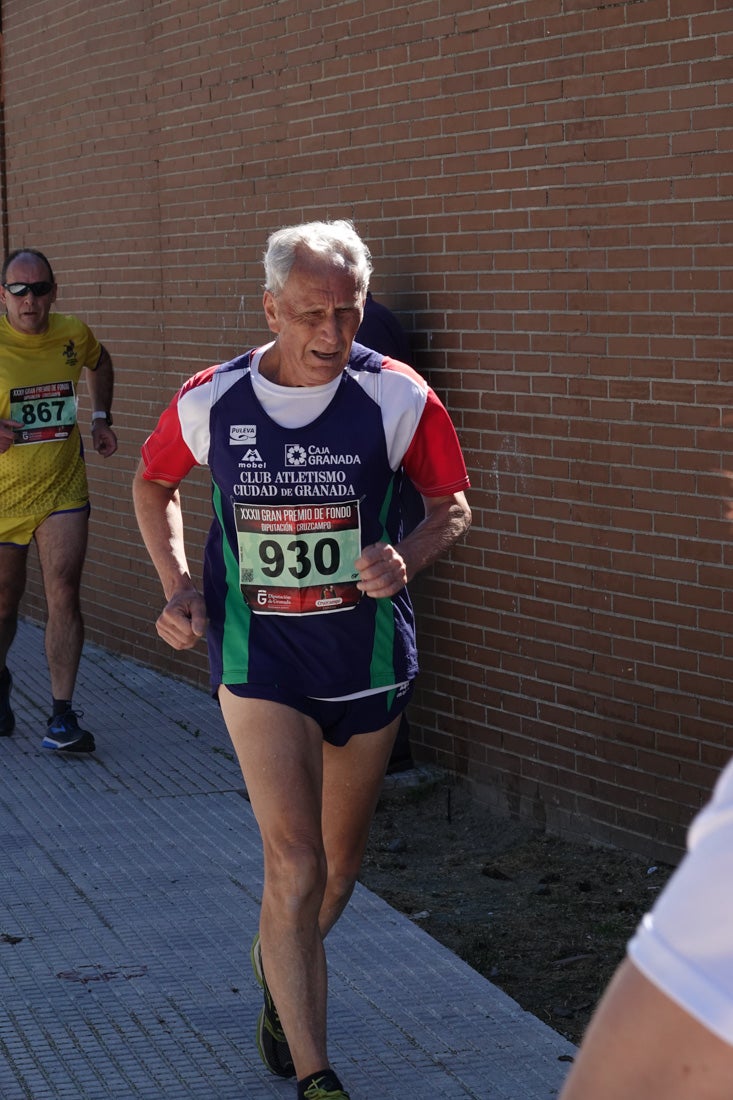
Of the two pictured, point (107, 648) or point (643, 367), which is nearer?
point (643, 367)

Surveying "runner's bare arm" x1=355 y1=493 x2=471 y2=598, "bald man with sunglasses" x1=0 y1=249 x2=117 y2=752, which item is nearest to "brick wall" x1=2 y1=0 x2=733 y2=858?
"bald man with sunglasses" x1=0 y1=249 x2=117 y2=752

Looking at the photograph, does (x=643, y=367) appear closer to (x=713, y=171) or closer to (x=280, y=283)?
(x=713, y=171)

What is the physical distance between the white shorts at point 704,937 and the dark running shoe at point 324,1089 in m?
2.66

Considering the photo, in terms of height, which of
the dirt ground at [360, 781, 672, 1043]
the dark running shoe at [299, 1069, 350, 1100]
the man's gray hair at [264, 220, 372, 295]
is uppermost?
the man's gray hair at [264, 220, 372, 295]

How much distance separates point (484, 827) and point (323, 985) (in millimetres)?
2847

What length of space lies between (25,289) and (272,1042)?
4576mm

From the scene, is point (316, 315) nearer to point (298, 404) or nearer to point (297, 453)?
point (298, 404)

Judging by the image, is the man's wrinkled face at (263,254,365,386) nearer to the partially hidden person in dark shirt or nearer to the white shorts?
the partially hidden person in dark shirt

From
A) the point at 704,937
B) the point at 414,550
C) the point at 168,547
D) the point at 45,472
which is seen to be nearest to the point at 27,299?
the point at 45,472

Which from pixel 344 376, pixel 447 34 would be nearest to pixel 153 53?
pixel 447 34

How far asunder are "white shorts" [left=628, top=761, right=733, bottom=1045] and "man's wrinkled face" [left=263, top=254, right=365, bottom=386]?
292 centimetres

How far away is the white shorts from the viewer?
1.29 meters

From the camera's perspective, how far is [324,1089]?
3834mm

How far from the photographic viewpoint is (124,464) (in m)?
10.3
